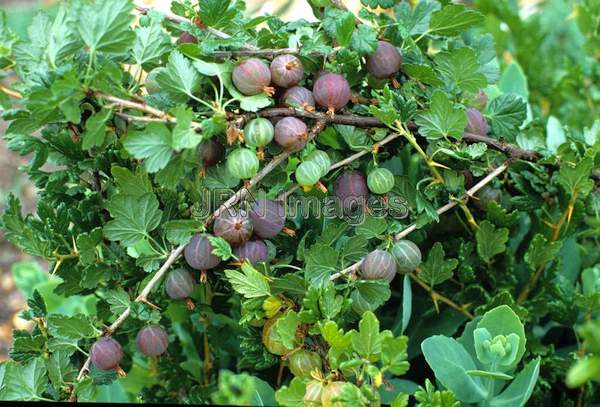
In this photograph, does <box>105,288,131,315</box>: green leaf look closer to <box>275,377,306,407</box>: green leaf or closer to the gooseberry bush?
the gooseberry bush

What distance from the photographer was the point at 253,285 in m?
0.72

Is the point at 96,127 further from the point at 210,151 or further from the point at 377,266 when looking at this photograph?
the point at 377,266

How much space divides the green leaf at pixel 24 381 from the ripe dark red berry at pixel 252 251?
22cm

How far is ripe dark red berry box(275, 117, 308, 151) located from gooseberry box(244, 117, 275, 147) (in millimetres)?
10

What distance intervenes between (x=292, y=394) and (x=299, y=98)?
0.28 meters

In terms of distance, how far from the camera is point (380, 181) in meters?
0.76

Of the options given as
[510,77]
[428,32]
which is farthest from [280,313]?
[510,77]

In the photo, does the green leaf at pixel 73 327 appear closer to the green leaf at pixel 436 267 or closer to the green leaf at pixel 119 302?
the green leaf at pixel 119 302

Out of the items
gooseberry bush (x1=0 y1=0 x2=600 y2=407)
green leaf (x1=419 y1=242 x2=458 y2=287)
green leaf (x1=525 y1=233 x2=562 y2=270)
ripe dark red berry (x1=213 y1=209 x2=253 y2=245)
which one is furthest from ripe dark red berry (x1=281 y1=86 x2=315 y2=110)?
green leaf (x1=525 y1=233 x2=562 y2=270)

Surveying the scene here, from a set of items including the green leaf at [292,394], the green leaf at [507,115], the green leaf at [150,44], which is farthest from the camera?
the green leaf at [507,115]

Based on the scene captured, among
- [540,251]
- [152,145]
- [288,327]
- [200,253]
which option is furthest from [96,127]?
[540,251]

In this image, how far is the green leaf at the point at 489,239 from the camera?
2.83ft

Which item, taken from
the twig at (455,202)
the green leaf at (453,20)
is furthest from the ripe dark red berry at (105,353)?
the green leaf at (453,20)

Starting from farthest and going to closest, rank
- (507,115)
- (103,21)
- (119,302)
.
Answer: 1. (507,115)
2. (119,302)
3. (103,21)
